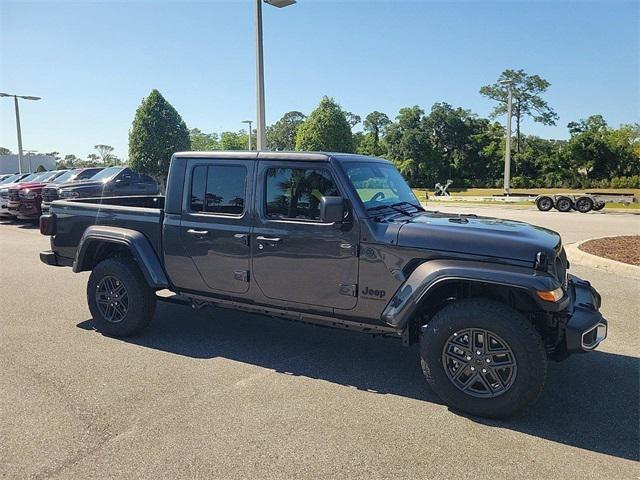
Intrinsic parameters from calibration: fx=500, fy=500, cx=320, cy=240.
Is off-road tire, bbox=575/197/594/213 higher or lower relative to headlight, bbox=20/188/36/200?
lower

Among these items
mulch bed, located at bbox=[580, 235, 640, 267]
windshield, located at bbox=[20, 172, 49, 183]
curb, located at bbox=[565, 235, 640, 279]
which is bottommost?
curb, located at bbox=[565, 235, 640, 279]

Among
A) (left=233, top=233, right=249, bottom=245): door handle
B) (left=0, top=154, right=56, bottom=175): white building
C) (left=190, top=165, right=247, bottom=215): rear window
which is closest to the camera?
(left=233, top=233, right=249, bottom=245): door handle

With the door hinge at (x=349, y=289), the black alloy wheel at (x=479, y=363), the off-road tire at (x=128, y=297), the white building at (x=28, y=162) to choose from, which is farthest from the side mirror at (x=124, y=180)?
the white building at (x=28, y=162)

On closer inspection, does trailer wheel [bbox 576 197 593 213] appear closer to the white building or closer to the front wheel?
the front wheel

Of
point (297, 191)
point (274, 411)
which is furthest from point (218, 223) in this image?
point (274, 411)

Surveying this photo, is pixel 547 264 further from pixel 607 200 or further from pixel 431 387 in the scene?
pixel 607 200

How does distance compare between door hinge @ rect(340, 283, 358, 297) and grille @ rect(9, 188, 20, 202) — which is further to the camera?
grille @ rect(9, 188, 20, 202)

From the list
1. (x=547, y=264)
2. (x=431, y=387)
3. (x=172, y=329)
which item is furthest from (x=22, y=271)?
(x=547, y=264)

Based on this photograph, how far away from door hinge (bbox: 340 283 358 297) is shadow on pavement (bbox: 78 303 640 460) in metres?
0.74

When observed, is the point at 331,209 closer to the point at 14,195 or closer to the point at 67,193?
the point at 67,193

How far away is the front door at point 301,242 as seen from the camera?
409cm

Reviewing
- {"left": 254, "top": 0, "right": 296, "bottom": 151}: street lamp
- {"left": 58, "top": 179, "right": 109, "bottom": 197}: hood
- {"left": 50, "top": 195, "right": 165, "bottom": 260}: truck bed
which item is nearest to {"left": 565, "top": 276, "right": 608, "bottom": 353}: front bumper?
{"left": 50, "top": 195, "right": 165, "bottom": 260}: truck bed

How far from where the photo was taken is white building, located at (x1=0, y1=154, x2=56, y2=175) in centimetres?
6581

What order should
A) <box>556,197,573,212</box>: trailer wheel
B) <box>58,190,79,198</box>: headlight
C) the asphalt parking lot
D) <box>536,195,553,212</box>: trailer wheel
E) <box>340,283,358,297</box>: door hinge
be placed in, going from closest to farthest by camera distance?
1. the asphalt parking lot
2. <box>340,283,358,297</box>: door hinge
3. <box>58,190,79,198</box>: headlight
4. <box>556,197,573,212</box>: trailer wheel
5. <box>536,195,553,212</box>: trailer wheel
